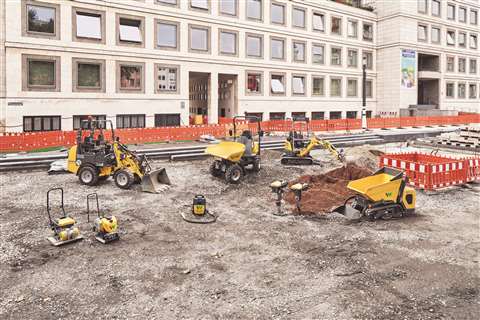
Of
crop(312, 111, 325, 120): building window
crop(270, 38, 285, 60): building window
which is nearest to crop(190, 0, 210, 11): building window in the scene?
crop(270, 38, 285, 60): building window

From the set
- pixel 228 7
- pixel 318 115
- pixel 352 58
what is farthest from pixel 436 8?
pixel 228 7

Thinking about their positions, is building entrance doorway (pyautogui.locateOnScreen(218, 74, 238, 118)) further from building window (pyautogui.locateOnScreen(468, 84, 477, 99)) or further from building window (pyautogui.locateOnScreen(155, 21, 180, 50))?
building window (pyautogui.locateOnScreen(468, 84, 477, 99))

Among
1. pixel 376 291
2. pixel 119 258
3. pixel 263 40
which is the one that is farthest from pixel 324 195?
pixel 263 40

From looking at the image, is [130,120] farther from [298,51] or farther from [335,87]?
[335,87]

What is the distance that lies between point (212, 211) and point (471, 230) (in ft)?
22.4

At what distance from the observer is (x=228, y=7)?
38.3 m

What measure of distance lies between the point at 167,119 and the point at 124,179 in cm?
2187

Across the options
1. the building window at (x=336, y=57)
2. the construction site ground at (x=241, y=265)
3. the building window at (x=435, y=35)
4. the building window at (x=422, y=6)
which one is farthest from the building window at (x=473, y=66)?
the construction site ground at (x=241, y=265)

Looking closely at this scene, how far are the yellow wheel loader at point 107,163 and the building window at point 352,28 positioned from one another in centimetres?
4111

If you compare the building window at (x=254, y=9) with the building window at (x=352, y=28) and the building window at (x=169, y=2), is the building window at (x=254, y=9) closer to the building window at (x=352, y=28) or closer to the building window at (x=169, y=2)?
the building window at (x=169, y=2)

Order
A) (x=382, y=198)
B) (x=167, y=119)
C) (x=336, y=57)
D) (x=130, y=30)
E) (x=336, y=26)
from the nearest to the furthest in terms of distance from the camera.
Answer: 1. (x=382, y=198)
2. (x=130, y=30)
3. (x=167, y=119)
4. (x=336, y=26)
5. (x=336, y=57)

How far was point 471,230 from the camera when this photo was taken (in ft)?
32.3

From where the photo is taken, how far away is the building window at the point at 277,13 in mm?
41562

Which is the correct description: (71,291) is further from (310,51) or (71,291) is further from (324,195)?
(310,51)
